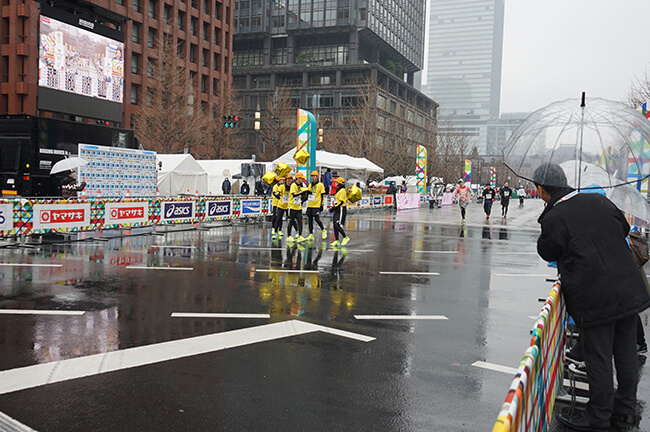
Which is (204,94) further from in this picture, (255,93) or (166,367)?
(166,367)

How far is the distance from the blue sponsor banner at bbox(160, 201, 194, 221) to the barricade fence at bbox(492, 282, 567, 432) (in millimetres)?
14936

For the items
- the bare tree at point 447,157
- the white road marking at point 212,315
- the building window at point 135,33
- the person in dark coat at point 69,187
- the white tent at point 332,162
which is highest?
the building window at point 135,33

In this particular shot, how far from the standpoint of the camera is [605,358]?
160 inches

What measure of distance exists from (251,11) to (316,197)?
8629cm

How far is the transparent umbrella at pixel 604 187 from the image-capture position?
14.7 feet

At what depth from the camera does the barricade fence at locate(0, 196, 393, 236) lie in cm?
1348

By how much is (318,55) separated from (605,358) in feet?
304

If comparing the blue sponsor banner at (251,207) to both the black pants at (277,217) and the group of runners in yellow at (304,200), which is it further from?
the group of runners in yellow at (304,200)

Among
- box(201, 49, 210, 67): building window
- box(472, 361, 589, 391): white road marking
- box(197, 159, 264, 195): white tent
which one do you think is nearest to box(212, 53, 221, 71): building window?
box(201, 49, 210, 67): building window

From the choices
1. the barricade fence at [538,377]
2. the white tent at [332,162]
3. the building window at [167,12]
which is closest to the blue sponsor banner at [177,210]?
the white tent at [332,162]

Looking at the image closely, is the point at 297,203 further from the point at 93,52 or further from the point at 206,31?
the point at 206,31

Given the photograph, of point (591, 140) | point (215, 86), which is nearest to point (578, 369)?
point (591, 140)

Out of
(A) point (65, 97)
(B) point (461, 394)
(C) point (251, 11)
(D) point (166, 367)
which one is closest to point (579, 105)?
(B) point (461, 394)

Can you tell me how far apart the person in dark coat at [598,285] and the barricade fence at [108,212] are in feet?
42.2
